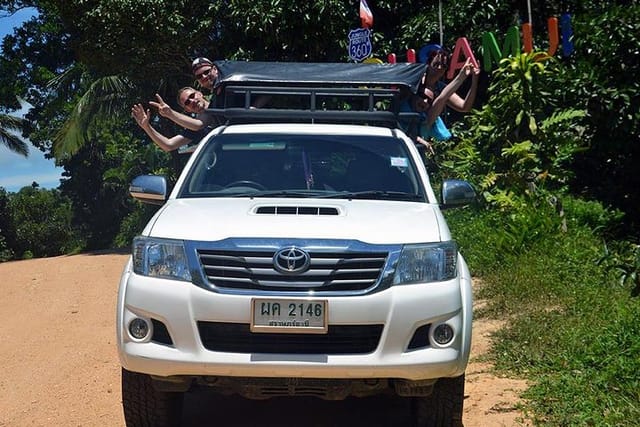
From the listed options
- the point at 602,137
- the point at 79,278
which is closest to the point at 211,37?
the point at 79,278

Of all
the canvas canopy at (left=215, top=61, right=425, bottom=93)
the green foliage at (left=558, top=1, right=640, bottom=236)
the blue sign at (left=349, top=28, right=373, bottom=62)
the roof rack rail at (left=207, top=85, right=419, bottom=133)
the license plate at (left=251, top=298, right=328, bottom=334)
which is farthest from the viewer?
the blue sign at (left=349, top=28, right=373, bottom=62)

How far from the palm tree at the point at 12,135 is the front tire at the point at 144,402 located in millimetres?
25341

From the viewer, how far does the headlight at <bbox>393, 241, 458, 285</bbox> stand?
4195 millimetres

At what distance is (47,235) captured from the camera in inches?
1531

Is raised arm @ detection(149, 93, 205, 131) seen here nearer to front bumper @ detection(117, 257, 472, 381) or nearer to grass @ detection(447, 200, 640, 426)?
grass @ detection(447, 200, 640, 426)

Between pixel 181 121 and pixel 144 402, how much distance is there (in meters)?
3.42

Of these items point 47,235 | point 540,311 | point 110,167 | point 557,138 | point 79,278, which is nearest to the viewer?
point 540,311

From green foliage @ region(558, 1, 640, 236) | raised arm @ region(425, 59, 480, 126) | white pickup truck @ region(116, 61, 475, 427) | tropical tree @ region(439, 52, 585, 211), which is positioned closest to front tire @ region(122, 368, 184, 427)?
white pickup truck @ region(116, 61, 475, 427)

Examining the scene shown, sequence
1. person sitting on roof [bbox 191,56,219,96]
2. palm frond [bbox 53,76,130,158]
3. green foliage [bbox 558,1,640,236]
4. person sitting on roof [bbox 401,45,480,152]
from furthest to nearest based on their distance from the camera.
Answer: palm frond [bbox 53,76,130,158]
green foliage [bbox 558,1,640,236]
person sitting on roof [bbox 191,56,219,96]
person sitting on roof [bbox 401,45,480,152]

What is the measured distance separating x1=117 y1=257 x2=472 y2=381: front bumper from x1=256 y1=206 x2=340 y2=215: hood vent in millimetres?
633

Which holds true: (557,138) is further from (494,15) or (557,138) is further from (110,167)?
(110,167)

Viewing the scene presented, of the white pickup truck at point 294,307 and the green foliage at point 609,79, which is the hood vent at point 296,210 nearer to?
the white pickup truck at point 294,307

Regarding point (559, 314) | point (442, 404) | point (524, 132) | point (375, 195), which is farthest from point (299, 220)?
point (524, 132)

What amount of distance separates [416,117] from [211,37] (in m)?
10.7
